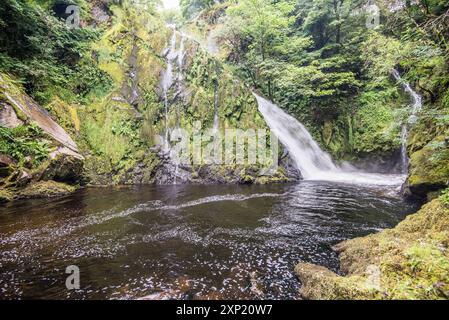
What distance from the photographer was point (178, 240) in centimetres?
520

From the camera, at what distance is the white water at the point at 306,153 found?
13.0m

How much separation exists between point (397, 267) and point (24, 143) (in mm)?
11025

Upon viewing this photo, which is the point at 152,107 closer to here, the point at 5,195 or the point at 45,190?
the point at 45,190

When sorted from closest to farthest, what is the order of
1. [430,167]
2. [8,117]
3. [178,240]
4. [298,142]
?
[178,240] < [430,167] < [8,117] < [298,142]

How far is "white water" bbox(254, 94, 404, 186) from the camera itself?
513 inches

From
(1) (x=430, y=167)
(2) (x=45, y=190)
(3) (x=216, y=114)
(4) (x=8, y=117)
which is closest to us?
(1) (x=430, y=167)

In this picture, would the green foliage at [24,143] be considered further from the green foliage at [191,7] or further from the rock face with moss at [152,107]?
the green foliage at [191,7]

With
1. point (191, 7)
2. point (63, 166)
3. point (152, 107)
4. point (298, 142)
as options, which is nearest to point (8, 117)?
point (63, 166)

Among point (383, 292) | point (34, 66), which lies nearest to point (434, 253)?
point (383, 292)

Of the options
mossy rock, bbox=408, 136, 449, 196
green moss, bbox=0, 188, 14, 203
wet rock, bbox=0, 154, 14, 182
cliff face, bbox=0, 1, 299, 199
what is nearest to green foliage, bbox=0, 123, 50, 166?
wet rock, bbox=0, 154, 14, 182

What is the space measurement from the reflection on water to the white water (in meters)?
4.05

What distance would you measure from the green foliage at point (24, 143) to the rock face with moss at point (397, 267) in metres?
9.71

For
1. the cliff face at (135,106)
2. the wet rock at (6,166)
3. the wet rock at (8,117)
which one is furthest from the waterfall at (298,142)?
the wet rock at (6,166)
